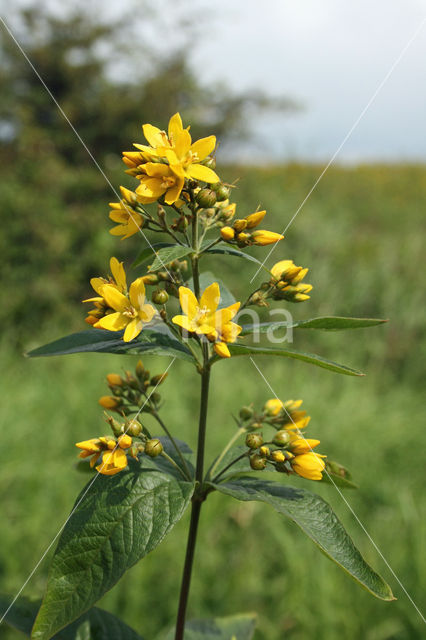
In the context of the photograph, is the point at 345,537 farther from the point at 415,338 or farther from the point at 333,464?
the point at 415,338

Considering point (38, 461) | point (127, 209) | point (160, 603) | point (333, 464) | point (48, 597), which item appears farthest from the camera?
point (38, 461)

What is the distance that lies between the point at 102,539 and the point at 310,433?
347 centimetres

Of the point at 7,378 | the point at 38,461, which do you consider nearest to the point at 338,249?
the point at 7,378

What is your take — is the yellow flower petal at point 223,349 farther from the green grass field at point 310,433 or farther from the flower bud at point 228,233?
the green grass field at point 310,433

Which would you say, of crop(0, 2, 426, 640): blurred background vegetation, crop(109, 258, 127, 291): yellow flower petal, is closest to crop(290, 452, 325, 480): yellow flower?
crop(109, 258, 127, 291): yellow flower petal

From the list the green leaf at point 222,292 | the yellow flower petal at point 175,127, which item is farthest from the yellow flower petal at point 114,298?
the yellow flower petal at point 175,127

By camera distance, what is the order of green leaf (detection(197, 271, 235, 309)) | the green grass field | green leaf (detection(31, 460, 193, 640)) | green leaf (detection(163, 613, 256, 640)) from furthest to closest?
the green grass field
green leaf (detection(163, 613, 256, 640))
green leaf (detection(197, 271, 235, 309))
green leaf (detection(31, 460, 193, 640))

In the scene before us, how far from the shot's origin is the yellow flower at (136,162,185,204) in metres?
1.00

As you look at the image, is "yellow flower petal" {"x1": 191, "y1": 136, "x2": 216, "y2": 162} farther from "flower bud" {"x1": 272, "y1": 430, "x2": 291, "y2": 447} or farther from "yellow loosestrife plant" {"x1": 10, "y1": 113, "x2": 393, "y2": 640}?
"flower bud" {"x1": 272, "y1": 430, "x2": 291, "y2": 447}

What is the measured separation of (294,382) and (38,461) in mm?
2497

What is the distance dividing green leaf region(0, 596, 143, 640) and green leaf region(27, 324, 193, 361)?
0.61 meters

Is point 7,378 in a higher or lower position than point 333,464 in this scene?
higher

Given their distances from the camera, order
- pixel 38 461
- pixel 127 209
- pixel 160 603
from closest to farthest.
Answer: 1. pixel 127 209
2. pixel 160 603
3. pixel 38 461

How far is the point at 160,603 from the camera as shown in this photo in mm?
2770
